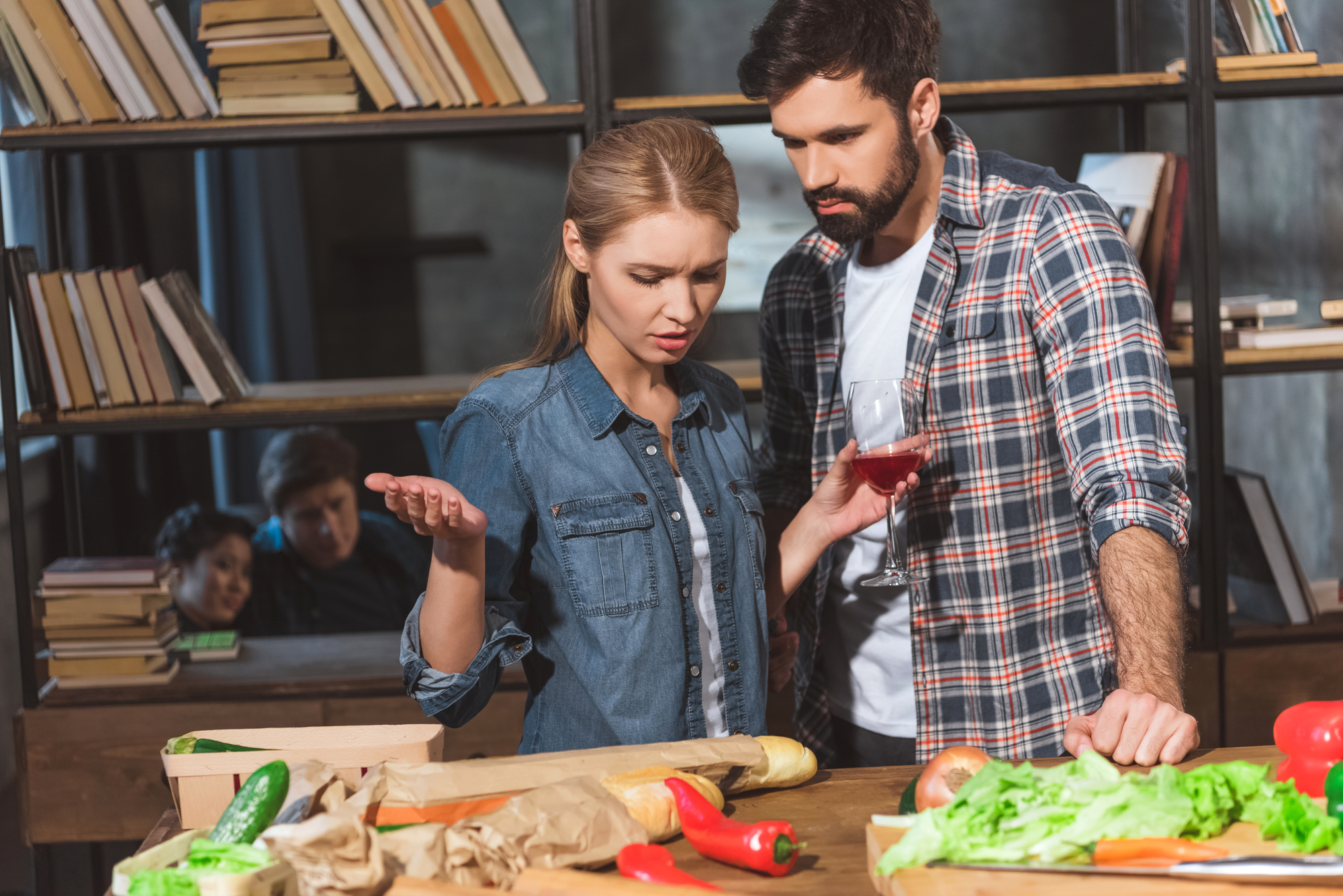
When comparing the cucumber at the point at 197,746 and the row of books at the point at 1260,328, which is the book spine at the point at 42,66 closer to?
the cucumber at the point at 197,746

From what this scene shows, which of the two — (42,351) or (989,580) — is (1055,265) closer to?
(989,580)

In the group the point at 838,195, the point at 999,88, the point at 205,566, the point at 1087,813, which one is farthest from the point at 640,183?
the point at 205,566

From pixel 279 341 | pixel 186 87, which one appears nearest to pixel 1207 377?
pixel 186 87

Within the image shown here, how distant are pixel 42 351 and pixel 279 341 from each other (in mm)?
1842

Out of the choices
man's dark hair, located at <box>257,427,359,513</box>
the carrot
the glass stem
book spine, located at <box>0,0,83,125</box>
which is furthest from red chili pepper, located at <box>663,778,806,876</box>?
man's dark hair, located at <box>257,427,359,513</box>

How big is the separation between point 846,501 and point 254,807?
803mm

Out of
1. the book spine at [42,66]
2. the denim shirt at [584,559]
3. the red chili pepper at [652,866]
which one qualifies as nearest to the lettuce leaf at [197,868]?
the red chili pepper at [652,866]

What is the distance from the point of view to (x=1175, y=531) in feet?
4.06

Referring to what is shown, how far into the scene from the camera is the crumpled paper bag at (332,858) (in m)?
0.81

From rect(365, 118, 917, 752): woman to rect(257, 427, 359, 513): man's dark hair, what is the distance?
182 centimetres

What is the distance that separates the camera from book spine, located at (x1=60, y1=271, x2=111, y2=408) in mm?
2178

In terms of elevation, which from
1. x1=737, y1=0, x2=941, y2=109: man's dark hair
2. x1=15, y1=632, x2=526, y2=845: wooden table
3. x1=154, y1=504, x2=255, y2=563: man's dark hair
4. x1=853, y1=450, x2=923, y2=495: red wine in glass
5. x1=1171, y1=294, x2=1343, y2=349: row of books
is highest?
x1=737, y1=0, x2=941, y2=109: man's dark hair

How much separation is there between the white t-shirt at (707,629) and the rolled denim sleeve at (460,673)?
0.23m

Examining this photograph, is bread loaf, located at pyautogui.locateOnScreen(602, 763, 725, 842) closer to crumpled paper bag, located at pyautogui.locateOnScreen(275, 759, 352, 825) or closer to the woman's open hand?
crumpled paper bag, located at pyautogui.locateOnScreen(275, 759, 352, 825)
